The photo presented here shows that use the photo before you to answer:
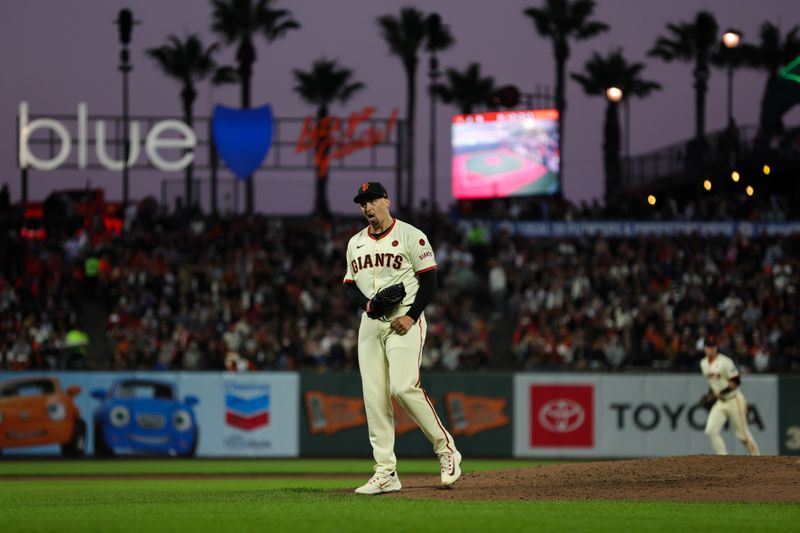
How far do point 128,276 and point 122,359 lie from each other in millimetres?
4720

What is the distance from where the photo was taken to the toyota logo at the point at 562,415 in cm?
2388

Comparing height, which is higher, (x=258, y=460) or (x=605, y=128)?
(x=605, y=128)

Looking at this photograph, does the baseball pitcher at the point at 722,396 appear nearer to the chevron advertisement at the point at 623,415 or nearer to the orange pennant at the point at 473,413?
the chevron advertisement at the point at 623,415

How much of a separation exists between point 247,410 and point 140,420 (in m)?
2.02

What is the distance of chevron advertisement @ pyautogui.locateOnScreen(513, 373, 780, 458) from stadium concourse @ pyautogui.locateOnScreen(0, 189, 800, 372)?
5.04 feet

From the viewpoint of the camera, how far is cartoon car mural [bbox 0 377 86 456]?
905 inches

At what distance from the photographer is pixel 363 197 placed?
9.58 meters

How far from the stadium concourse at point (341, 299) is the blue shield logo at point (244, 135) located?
3566mm

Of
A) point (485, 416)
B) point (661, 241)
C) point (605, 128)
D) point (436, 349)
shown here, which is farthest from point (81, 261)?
point (605, 128)

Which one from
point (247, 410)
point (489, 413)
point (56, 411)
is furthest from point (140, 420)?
point (489, 413)

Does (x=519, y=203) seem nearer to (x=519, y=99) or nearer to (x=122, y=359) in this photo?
(x=519, y=99)

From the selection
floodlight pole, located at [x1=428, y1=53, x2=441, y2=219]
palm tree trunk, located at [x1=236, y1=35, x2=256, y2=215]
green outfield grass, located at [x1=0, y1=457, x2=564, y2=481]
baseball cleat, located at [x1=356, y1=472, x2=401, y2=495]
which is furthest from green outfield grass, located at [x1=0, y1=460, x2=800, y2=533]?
palm tree trunk, located at [x1=236, y1=35, x2=256, y2=215]

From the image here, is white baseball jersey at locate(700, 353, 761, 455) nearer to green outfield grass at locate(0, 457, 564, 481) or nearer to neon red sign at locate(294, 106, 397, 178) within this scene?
green outfield grass at locate(0, 457, 564, 481)

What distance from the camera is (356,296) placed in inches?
384
